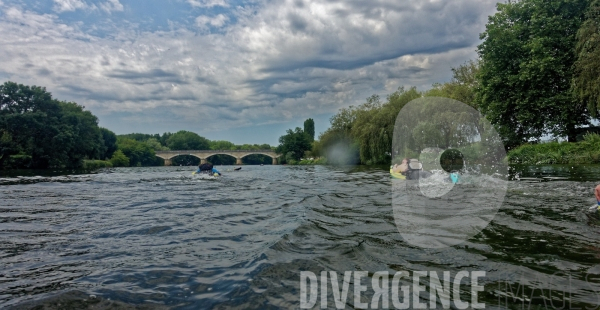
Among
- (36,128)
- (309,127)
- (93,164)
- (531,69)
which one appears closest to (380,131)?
(531,69)

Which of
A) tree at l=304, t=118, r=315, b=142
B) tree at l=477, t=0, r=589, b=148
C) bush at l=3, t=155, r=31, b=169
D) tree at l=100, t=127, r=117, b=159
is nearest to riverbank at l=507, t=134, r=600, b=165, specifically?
tree at l=477, t=0, r=589, b=148

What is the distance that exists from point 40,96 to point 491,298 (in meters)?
61.0

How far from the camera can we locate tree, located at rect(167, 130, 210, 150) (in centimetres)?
14625

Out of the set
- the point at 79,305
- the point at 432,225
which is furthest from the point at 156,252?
the point at 432,225

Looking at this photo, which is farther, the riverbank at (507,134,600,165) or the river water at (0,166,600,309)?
the riverbank at (507,134,600,165)

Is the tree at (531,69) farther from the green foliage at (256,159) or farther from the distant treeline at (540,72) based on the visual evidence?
the green foliage at (256,159)

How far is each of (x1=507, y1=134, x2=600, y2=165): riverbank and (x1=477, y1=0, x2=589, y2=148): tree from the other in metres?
1.63

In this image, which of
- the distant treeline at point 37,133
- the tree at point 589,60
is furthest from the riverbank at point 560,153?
the distant treeline at point 37,133

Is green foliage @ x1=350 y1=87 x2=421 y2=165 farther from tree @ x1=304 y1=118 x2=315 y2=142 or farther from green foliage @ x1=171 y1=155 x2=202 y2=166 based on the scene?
green foliage @ x1=171 y1=155 x2=202 y2=166

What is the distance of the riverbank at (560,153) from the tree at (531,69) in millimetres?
1629

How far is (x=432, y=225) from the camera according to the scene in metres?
6.48

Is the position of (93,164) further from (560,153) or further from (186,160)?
(560,153)

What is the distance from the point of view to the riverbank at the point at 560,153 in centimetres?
2165

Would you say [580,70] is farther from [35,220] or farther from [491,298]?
[35,220]
